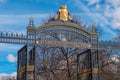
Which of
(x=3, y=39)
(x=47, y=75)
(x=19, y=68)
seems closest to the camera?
(x=3, y=39)

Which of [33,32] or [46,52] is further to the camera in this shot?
[46,52]

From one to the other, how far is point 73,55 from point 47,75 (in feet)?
10.1

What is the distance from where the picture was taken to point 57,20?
19.8m

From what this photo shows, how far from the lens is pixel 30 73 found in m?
18.7

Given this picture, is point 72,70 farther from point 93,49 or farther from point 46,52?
Result: point 93,49

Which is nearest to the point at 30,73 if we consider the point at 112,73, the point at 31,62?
the point at 31,62

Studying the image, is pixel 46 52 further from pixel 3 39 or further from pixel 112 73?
pixel 3 39

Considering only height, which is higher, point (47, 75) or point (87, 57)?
point (87, 57)

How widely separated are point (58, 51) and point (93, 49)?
9.75m

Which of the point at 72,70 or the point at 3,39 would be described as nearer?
the point at 3,39

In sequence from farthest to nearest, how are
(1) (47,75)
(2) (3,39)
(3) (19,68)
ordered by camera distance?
(1) (47,75) < (3) (19,68) < (2) (3,39)

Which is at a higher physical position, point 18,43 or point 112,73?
point 18,43

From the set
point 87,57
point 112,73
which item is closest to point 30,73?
point 87,57

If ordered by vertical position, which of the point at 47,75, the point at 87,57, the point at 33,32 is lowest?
the point at 47,75
